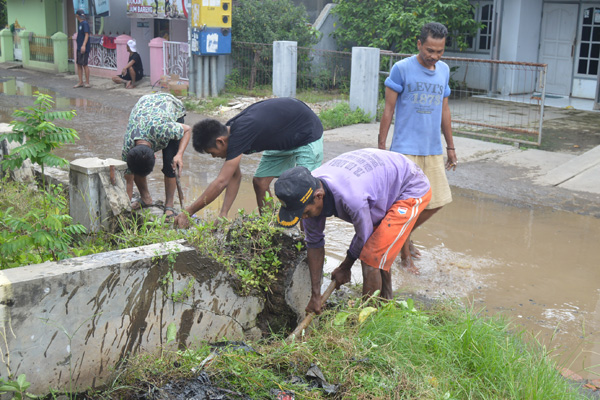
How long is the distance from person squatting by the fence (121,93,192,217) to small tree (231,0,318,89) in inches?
353

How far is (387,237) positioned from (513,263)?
2248 mm

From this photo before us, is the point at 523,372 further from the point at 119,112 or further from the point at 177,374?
the point at 119,112

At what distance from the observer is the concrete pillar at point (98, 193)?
4.75 metres

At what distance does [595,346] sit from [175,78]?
12.4 meters

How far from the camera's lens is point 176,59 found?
15.2 m

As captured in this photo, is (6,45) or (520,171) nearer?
(520,171)

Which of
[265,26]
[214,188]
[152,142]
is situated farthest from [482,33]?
[214,188]

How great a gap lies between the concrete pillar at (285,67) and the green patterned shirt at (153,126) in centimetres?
761

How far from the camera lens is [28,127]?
3.73m

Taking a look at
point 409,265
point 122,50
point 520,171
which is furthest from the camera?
point 122,50

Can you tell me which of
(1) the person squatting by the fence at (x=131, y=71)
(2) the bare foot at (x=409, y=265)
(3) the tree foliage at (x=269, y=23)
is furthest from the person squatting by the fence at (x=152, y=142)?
(1) the person squatting by the fence at (x=131, y=71)

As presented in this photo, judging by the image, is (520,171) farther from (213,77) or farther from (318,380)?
(213,77)

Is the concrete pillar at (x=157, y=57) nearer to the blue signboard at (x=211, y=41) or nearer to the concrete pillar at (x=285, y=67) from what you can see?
the blue signboard at (x=211, y=41)

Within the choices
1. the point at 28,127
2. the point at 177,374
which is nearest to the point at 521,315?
the point at 177,374
